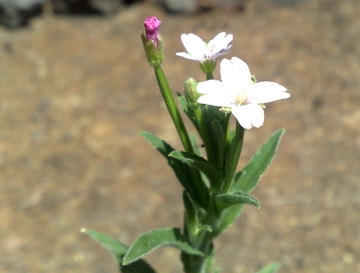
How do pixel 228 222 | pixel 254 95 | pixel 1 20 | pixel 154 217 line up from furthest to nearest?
pixel 1 20, pixel 154 217, pixel 228 222, pixel 254 95

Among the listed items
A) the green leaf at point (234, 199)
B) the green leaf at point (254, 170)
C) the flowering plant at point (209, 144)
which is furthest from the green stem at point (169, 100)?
the green leaf at point (254, 170)

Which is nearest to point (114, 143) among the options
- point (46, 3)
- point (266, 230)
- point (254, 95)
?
point (266, 230)

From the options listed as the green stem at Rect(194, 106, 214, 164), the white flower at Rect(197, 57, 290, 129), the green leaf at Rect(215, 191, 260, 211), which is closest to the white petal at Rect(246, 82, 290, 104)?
the white flower at Rect(197, 57, 290, 129)

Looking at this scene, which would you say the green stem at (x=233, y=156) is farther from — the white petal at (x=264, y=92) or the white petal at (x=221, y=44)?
the white petal at (x=221, y=44)

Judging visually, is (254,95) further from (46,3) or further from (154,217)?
(46,3)

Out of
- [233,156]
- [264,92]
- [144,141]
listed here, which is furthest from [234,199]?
[144,141]

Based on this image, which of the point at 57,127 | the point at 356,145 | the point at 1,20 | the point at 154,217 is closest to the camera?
the point at 154,217

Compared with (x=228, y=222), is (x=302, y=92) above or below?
below

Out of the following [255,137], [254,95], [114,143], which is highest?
[254,95]
